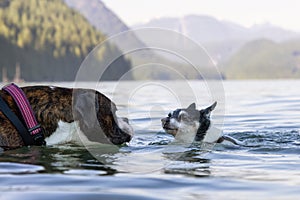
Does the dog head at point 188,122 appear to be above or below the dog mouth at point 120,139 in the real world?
above

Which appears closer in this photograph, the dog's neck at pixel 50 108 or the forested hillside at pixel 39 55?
the dog's neck at pixel 50 108

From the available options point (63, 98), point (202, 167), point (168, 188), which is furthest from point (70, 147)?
point (168, 188)

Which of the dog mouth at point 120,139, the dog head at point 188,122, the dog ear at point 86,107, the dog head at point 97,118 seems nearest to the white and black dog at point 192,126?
the dog head at point 188,122

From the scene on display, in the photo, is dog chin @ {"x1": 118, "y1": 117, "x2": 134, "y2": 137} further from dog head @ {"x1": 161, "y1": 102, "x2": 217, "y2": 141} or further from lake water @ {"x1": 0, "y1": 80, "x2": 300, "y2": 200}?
dog head @ {"x1": 161, "y1": 102, "x2": 217, "y2": 141}

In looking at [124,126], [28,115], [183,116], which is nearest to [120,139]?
[124,126]

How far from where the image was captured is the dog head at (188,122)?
1104 cm

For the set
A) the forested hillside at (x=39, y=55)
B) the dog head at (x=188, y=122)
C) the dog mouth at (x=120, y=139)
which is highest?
the forested hillside at (x=39, y=55)

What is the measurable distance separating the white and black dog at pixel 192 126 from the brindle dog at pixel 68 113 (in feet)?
9.15

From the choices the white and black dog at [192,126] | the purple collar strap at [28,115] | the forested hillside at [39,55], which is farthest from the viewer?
the forested hillside at [39,55]

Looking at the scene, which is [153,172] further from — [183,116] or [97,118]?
[183,116]

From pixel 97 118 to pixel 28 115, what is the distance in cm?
99

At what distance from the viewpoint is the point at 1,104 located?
7754mm

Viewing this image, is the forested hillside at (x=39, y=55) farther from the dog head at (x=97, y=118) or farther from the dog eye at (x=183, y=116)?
the dog head at (x=97, y=118)

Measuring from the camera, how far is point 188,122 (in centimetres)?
1138
